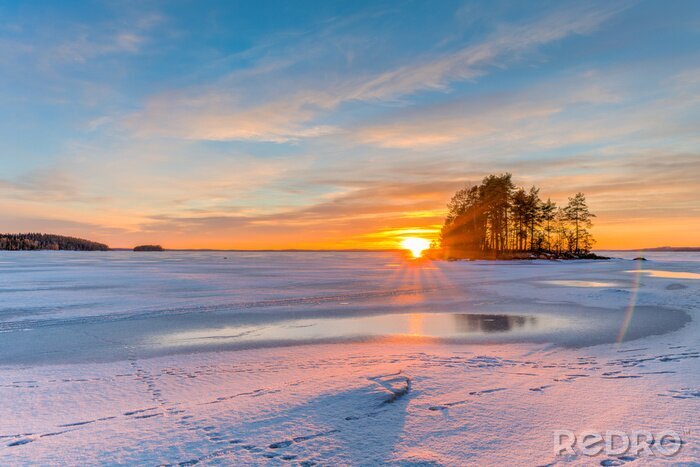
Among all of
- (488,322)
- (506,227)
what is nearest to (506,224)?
(506,227)

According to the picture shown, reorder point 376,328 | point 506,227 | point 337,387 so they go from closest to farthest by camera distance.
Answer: point 337,387 → point 376,328 → point 506,227

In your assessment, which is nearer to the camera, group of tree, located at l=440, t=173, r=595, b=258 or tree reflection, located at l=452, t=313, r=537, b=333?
tree reflection, located at l=452, t=313, r=537, b=333

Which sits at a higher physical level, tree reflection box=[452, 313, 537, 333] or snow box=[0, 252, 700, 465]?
snow box=[0, 252, 700, 465]

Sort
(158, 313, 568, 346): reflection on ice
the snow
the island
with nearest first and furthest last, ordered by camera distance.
Answer: the snow
(158, 313, 568, 346): reflection on ice
the island

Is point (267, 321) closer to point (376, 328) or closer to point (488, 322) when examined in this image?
point (376, 328)

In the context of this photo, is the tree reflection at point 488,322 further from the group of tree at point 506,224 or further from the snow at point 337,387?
the group of tree at point 506,224

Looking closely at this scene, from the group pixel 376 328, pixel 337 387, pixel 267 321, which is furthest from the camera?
pixel 267 321

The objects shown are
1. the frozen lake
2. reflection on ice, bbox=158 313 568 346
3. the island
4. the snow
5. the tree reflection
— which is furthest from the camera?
the island

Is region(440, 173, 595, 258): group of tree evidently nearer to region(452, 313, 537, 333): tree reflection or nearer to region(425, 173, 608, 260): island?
region(425, 173, 608, 260): island

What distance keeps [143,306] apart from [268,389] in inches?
463

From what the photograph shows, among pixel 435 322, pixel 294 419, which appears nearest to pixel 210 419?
pixel 294 419

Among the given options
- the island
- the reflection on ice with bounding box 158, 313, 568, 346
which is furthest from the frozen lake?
the island

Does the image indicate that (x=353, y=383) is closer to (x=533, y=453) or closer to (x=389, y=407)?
(x=389, y=407)

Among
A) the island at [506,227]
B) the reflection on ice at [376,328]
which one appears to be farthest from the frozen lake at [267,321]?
the island at [506,227]
